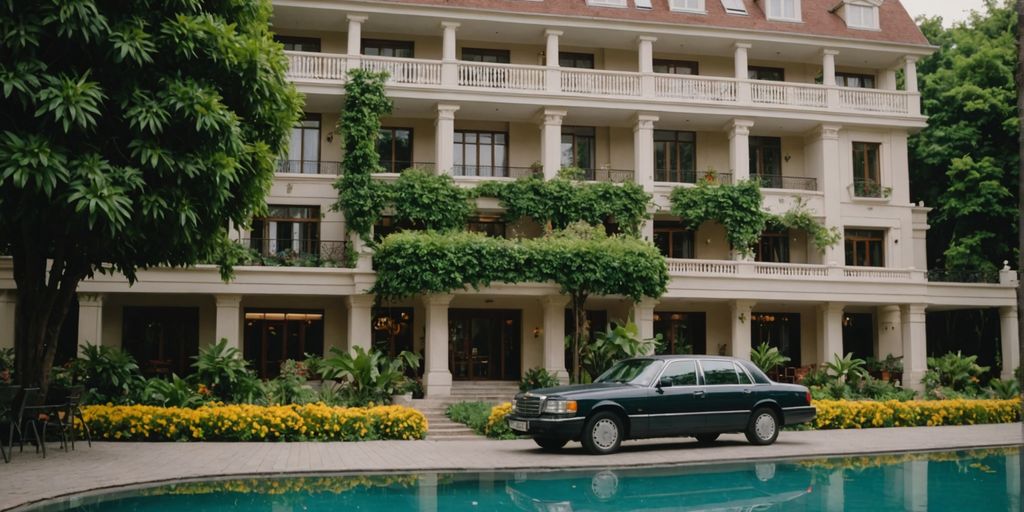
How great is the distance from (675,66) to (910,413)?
15.5 meters

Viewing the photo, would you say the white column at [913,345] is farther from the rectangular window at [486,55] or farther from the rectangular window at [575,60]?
the rectangular window at [486,55]

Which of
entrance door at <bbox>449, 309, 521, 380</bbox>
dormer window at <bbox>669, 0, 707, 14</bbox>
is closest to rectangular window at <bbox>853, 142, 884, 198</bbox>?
dormer window at <bbox>669, 0, 707, 14</bbox>

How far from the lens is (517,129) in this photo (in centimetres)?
3275

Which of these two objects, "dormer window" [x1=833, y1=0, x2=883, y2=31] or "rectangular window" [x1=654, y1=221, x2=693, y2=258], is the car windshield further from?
"dormer window" [x1=833, y1=0, x2=883, y2=31]

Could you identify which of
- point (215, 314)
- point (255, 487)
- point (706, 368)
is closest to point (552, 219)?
point (215, 314)

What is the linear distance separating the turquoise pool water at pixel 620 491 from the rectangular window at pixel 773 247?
1888 centimetres

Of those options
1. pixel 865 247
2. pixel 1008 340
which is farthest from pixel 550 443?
pixel 1008 340

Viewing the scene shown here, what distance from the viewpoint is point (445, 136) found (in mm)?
30312

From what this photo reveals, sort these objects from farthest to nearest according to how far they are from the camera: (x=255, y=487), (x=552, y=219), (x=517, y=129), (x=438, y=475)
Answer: (x=517, y=129) → (x=552, y=219) → (x=438, y=475) → (x=255, y=487)

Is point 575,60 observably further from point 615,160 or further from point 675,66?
point 615,160

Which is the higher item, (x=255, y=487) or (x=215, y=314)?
(x=215, y=314)

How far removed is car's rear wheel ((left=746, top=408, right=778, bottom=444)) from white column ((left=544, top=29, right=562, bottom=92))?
15.8 metres

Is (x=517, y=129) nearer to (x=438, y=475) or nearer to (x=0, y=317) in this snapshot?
(x=0, y=317)

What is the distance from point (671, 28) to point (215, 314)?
58.2 ft
